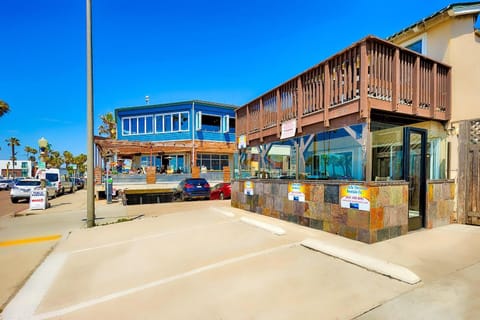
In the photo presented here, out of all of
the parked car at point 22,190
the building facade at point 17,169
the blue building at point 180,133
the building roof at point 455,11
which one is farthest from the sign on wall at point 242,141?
the building facade at point 17,169

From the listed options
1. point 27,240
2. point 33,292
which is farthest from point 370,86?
point 27,240

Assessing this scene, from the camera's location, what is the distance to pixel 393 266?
375cm

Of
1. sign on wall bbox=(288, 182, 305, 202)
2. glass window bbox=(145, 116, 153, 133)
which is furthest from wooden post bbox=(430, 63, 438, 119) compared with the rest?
glass window bbox=(145, 116, 153, 133)

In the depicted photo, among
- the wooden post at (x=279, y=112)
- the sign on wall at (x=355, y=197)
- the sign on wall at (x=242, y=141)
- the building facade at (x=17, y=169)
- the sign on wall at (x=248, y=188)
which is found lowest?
the building facade at (x=17, y=169)

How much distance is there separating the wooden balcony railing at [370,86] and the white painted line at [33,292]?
6.02 metres

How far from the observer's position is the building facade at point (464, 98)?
6.12 m

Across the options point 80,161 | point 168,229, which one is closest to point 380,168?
point 168,229

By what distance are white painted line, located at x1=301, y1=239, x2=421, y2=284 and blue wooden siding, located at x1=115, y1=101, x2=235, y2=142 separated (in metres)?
20.4

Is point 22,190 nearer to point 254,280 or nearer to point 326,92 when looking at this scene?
point 254,280

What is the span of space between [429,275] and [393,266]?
43 cm

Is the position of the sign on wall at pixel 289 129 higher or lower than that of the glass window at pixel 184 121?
lower

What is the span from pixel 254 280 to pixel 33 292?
3182mm

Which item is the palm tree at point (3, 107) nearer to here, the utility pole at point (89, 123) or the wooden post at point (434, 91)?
the utility pole at point (89, 123)

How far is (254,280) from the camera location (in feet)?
12.4
